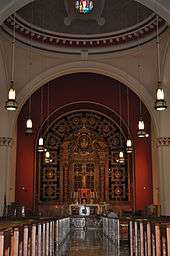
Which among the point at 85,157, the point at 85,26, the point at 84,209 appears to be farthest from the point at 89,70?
the point at 84,209

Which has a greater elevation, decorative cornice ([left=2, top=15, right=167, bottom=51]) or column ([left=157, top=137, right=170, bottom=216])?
decorative cornice ([left=2, top=15, right=167, bottom=51])

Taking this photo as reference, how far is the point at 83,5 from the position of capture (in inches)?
775

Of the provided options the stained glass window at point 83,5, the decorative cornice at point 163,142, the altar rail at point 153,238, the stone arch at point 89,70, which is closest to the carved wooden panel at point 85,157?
the stone arch at point 89,70

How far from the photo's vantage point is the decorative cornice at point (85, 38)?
18.7 m

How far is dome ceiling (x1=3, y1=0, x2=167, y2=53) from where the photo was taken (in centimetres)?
1891

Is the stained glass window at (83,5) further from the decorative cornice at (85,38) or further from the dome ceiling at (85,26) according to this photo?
the decorative cornice at (85,38)

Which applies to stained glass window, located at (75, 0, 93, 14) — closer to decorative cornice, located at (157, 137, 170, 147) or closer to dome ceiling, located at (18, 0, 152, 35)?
dome ceiling, located at (18, 0, 152, 35)

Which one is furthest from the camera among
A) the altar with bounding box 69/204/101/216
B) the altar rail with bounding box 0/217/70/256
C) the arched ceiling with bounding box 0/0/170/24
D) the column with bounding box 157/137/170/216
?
Answer: the altar with bounding box 69/204/101/216

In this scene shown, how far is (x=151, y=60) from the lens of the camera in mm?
18953

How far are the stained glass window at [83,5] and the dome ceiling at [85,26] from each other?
7.4 inches

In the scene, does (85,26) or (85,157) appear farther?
(85,157)

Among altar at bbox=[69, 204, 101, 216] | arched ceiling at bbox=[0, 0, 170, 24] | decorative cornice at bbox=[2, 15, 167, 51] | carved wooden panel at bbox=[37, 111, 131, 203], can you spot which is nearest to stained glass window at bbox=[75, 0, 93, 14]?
decorative cornice at bbox=[2, 15, 167, 51]

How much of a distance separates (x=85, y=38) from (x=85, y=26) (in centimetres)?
78

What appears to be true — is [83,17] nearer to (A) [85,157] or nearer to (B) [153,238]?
(A) [85,157]
